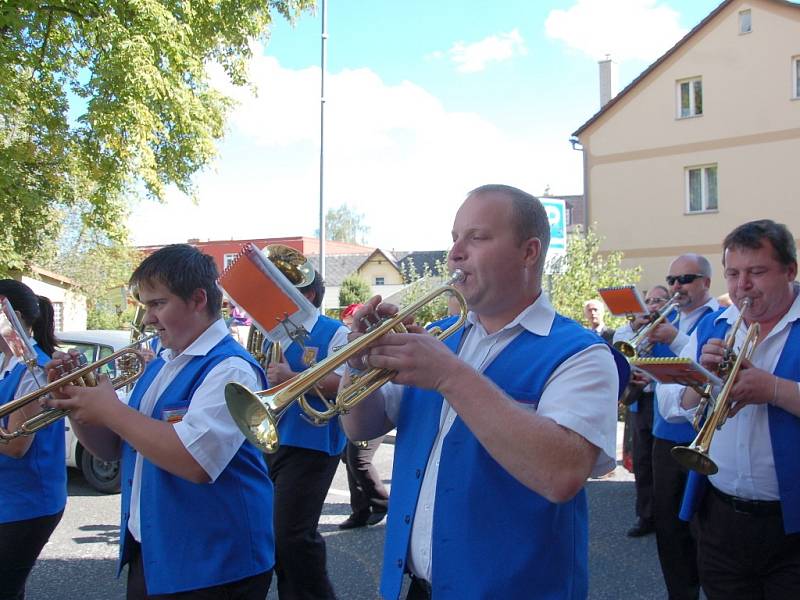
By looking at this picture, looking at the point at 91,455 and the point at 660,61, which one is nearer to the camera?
the point at 91,455

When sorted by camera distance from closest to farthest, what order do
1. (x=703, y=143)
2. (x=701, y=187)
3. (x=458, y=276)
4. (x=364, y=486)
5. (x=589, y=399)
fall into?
1. (x=589, y=399)
2. (x=458, y=276)
3. (x=364, y=486)
4. (x=703, y=143)
5. (x=701, y=187)

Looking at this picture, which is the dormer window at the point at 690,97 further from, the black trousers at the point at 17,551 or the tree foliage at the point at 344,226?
the tree foliage at the point at 344,226

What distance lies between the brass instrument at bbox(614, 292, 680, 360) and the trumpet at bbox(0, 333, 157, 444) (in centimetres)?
248

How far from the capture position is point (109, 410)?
243 cm

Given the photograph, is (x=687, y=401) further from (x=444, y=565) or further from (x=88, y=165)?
(x=88, y=165)

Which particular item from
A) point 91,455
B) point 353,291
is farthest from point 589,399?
point 353,291

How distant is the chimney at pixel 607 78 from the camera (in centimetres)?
2542

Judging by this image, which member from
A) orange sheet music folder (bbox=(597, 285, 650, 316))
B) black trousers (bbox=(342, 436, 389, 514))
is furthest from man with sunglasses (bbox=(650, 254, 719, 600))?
black trousers (bbox=(342, 436, 389, 514))

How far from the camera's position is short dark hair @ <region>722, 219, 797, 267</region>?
122 inches

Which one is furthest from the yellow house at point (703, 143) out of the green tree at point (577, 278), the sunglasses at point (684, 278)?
the sunglasses at point (684, 278)

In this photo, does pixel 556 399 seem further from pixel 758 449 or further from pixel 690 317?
pixel 690 317

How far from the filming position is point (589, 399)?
6.23 feet

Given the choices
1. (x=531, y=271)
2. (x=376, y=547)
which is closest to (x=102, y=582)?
(x=376, y=547)

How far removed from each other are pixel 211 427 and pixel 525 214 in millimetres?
1165
